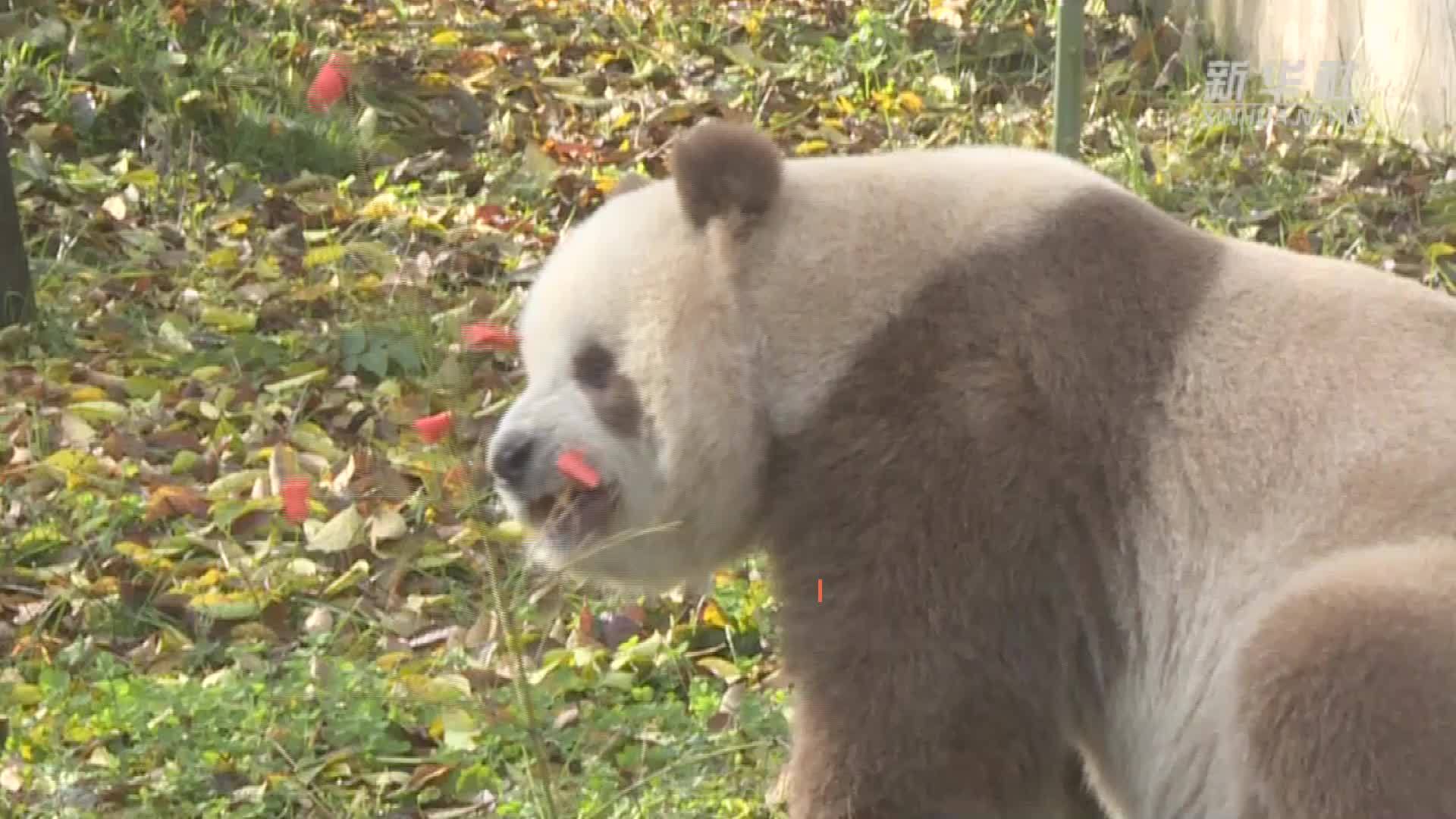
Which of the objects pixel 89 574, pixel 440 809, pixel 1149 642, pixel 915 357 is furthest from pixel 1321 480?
pixel 89 574

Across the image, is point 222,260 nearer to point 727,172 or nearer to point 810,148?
point 810,148

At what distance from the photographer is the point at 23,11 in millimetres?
7672

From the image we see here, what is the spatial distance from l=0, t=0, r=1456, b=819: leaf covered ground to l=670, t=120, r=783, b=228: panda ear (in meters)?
0.70

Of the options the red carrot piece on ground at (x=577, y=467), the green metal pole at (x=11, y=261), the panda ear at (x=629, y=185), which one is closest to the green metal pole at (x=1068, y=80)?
the panda ear at (x=629, y=185)

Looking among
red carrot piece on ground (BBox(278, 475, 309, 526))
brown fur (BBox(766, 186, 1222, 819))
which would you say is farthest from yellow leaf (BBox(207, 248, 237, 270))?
brown fur (BBox(766, 186, 1222, 819))

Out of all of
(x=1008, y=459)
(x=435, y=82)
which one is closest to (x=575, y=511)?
(x=1008, y=459)

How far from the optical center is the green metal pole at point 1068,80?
5.57 m

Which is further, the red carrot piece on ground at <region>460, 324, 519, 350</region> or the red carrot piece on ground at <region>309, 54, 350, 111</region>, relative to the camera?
the red carrot piece on ground at <region>309, 54, 350, 111</region>

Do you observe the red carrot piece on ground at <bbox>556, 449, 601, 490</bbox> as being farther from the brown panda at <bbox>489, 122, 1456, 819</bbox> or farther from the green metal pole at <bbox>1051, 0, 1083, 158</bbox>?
the green metal pole at <bbox>1051, 0, 1083, 158</bbox>

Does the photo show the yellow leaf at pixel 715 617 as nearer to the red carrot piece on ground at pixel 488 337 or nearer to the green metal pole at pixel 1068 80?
the red carrot piece on ground at pixel 488 337

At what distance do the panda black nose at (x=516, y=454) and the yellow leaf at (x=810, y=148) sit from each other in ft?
12.7

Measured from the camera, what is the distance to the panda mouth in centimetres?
332

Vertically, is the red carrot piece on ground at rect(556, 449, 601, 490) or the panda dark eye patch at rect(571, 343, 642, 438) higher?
the panda dark eye patch at rect(571, 343, 642, 438)

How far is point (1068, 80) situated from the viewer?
223 inches
